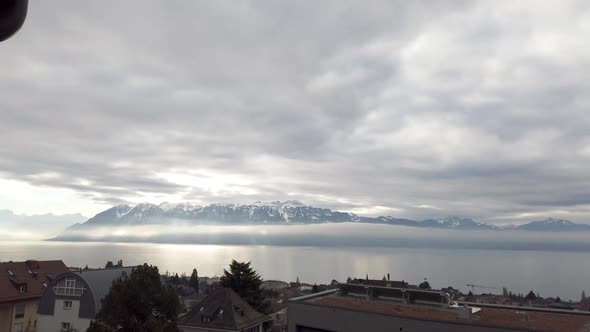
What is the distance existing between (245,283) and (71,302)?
19.7 meters

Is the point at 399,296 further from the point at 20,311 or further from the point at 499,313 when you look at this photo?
the point at 20,311

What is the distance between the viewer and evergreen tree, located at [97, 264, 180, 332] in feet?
99.4

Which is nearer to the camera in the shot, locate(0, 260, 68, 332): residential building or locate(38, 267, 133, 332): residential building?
locate(38, 267, 133, 332): residential building

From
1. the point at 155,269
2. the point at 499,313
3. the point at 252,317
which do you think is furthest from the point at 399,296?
the point at 155,269

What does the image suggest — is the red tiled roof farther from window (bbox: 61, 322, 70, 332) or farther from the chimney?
the chimney

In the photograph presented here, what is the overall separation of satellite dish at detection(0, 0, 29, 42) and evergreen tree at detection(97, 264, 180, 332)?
30.6 m

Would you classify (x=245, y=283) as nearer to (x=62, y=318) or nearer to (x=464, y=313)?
(x=62, y=318)

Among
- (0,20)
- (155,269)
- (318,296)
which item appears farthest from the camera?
(318,296)

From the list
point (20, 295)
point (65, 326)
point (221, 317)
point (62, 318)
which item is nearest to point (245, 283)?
point (221, 317)

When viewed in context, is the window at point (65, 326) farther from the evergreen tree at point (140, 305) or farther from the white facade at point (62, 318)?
the evergreen tree at point (140, 305)

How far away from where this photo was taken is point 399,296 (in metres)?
35.0

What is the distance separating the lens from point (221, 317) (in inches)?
1556

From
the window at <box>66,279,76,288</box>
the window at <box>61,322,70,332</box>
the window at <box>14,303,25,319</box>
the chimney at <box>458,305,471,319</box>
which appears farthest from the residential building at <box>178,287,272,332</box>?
the window at <box>14,303,25,319</box>

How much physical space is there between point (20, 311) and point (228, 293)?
25776mm
